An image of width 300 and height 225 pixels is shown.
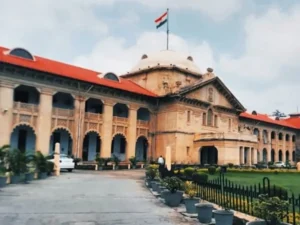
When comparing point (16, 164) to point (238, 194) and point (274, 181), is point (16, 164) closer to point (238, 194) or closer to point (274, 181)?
point (238, 194)

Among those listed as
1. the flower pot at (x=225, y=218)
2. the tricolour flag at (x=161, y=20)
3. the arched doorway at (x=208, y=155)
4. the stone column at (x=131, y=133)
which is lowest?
the flower pot at (x=225, y=218)

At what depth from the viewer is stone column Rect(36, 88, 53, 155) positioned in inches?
1134

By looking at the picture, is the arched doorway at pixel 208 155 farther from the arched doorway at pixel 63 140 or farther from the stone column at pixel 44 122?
the stone column at pixel 44 122

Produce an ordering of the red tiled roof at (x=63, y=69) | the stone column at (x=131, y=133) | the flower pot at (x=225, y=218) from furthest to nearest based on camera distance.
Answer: the stone column at (x=131, y=133)
the red tiled roof at (x=63, y=69)
the flower pot at (x=225, y=218)

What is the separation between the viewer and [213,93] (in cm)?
4075

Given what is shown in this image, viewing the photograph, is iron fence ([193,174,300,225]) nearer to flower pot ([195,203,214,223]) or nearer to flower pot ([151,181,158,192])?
flower pot ([195,203,214,223])

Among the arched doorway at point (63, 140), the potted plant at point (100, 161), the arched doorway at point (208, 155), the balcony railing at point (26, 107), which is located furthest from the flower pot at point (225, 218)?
the arched doorway at point (208, 155)

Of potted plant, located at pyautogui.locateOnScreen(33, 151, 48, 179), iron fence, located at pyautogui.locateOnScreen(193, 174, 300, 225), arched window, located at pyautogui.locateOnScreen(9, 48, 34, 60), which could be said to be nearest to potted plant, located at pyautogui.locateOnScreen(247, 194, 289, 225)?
iron fence, located at pyautogui.locateOnScreen(193, 174, 300, 225)

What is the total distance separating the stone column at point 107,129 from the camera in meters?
33.1

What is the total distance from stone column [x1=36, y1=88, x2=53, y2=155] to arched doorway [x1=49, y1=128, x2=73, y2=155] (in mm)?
2532

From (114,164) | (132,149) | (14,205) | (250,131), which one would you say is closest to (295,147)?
(250,131)

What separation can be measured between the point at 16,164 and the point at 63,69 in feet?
53.4

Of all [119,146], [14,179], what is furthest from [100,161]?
[14,179]

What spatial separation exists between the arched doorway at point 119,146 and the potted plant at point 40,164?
16.3 meters
